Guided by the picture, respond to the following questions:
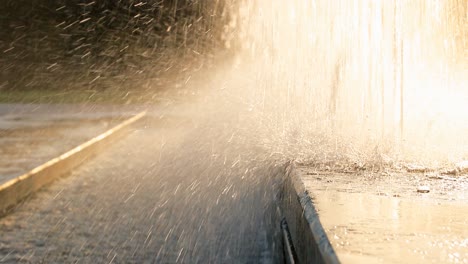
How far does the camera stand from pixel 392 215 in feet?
14.5

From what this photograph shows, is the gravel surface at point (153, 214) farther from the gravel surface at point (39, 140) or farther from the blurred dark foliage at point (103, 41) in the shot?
the blurred dark foliage at point (103, 41)

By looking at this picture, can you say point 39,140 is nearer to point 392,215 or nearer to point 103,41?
point 392,215

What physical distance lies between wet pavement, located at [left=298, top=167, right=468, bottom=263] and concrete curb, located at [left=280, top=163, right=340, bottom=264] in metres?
0.04

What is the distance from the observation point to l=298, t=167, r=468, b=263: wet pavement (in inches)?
137

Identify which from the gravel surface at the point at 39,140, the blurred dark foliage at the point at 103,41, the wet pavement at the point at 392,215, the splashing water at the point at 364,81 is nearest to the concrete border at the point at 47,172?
the gravel surface at the point at 39,140

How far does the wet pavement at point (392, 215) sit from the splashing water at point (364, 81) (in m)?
1.22

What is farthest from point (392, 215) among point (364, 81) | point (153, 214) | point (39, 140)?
point (364, 81)

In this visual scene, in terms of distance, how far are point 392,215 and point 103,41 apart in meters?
29.9

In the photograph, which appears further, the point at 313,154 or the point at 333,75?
the point at 333,75

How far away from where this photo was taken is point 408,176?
6.36m

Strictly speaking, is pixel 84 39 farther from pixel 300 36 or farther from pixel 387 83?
pixel 387 83

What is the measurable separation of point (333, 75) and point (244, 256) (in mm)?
9874

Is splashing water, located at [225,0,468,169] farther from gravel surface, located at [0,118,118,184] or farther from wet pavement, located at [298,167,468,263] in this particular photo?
gravel surface, located at [0,118,118,184]

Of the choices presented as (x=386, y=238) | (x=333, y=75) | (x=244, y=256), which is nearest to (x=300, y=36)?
(x=333, y=75)
